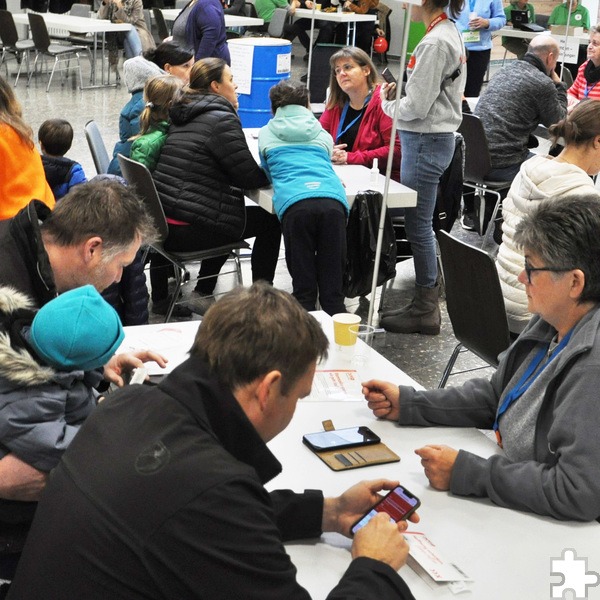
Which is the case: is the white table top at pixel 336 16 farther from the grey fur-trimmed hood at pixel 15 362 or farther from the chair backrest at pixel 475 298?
the grey fur-trimmed hood at pixel 15 362

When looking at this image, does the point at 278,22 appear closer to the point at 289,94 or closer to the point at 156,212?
the point at 289,94

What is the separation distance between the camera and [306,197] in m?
4.10

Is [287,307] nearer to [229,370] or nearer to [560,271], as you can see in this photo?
[229,370]

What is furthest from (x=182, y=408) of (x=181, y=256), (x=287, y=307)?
(x=181, y=256)

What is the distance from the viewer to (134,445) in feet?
4.28

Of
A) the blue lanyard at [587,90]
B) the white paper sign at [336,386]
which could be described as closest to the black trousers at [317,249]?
the white paper sign at [336,386]

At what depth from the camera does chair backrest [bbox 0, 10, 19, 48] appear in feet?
34.7

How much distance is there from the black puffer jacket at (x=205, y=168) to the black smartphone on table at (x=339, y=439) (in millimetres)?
2357

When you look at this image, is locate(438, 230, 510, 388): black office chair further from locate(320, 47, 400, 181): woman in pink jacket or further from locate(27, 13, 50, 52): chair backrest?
locate(27, 13, 50, 52): chair backrest

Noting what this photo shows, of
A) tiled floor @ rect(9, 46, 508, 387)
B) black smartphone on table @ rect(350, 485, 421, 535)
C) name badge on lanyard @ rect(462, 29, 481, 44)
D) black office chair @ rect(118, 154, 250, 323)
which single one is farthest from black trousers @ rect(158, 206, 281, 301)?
name badge on lanyard @ rect(462, 29, 481, 44)

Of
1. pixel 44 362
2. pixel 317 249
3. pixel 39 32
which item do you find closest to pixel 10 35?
pixel 39 32

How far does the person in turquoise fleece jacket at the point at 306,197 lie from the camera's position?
4.13m

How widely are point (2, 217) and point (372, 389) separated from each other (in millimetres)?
1812

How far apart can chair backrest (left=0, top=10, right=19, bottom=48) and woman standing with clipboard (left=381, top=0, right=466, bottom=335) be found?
748 cm
